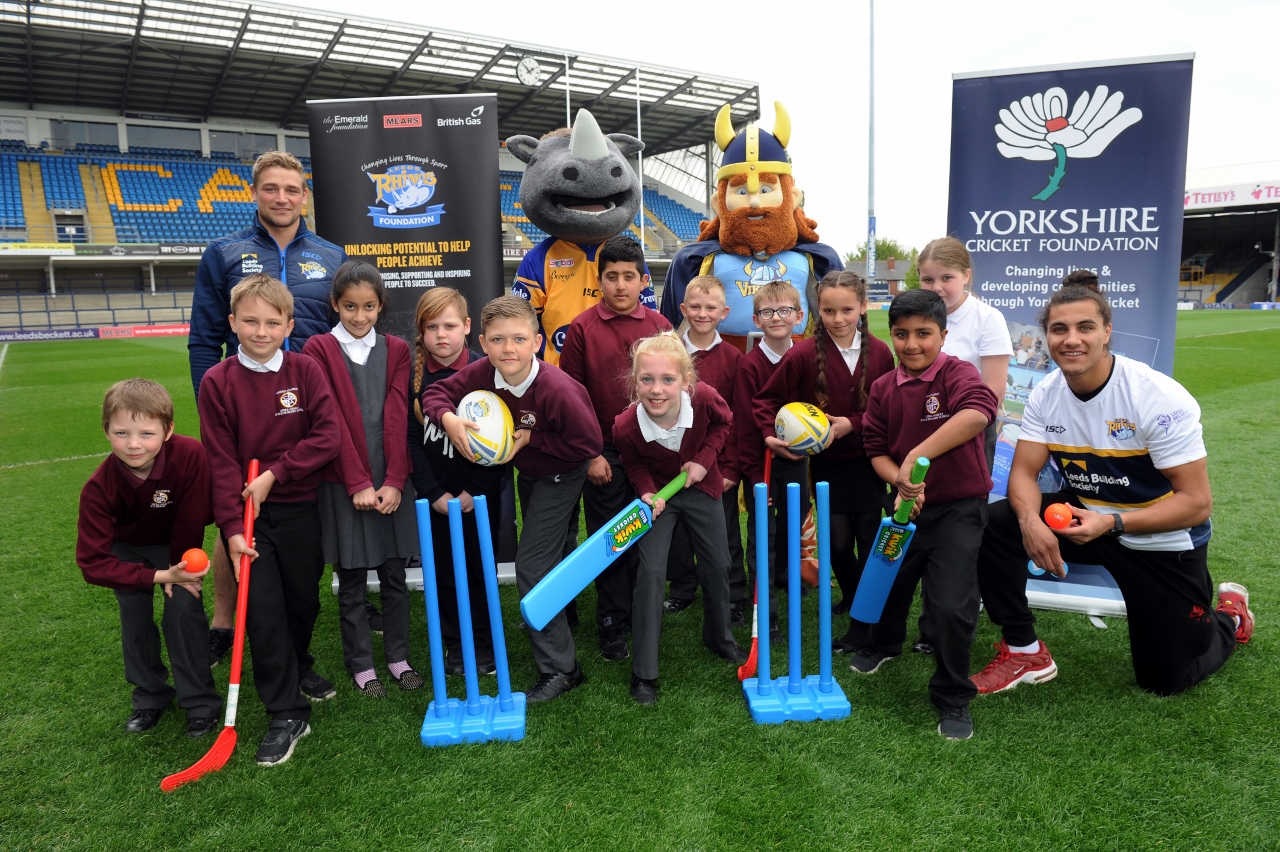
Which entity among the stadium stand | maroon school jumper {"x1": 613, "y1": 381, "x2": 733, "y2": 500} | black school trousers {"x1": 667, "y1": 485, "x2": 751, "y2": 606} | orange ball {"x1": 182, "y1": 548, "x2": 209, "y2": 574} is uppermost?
the stadium stand

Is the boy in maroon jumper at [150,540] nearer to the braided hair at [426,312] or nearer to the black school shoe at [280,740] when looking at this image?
the black school shoe at [280,740]

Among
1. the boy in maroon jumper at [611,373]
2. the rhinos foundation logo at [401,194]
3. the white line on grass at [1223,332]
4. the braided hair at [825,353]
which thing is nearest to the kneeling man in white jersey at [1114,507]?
the braided hair at [825,353]

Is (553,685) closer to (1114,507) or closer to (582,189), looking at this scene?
(1114,507)

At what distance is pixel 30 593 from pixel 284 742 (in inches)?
102

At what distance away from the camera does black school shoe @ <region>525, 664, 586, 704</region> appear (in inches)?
116

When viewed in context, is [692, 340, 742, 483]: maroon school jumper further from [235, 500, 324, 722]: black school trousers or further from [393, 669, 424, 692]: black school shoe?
[235, 500, 324, 722]: black school trousers

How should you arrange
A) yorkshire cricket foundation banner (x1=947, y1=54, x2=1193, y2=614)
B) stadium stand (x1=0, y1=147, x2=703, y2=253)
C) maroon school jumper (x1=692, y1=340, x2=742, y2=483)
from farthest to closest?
stadium stand (x1=0, y1=147, x2=703, y2=253) → yorkshire cricket foundation banner (x1=947, y1=54, x2=1193, y2=614) → maroon school jumper (x1=692, y1=340, x2=742, y2=483)

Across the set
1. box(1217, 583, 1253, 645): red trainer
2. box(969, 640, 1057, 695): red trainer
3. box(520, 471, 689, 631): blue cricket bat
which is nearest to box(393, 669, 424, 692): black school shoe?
A: box(520, 471, 689, 631): blue cricket bat

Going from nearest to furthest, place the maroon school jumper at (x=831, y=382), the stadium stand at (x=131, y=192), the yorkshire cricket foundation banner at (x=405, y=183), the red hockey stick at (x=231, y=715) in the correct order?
the red hockey stick at (x=231, y=715)
the maroon school jumper at (x=831, y=382)
the yorkshire cricket foundation banner at (x=405, y=183)
the stadium stand at (x=131, y=192)

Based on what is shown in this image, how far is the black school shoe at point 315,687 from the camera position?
10.0ft

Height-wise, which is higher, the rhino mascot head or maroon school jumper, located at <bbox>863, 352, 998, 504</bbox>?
the rhino mascot head

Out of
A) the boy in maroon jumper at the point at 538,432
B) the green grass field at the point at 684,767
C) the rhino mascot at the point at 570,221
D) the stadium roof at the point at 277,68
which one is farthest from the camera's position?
the stadium roof at the point at 277,68

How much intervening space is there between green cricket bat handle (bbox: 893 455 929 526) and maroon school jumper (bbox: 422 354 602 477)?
1.18 m

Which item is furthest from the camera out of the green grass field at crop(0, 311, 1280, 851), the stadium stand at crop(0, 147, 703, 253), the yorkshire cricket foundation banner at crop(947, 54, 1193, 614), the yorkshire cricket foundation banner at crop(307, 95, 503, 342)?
the stadium stand at crop(0, 147, 703, 253)
